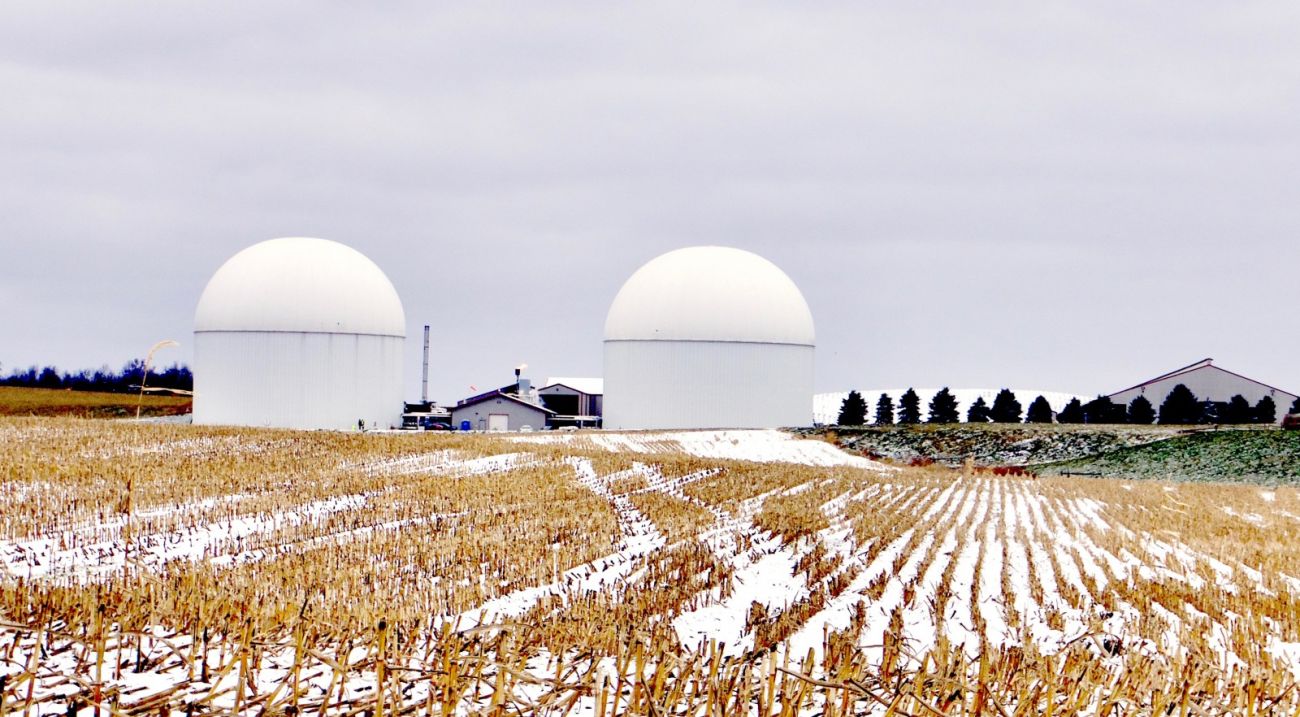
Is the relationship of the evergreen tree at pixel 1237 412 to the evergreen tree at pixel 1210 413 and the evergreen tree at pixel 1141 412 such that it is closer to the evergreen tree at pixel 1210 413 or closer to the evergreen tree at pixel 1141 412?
the evergreen tree at pixel 1210 413

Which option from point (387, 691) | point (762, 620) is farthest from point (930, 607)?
point (387, 691)

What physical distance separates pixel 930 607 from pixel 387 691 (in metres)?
5.13

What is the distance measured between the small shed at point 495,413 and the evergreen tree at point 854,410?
1687cm

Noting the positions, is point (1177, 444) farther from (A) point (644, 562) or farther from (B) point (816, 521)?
(A) point (644, 562)

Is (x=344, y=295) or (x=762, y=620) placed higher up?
(x=344, y=295)

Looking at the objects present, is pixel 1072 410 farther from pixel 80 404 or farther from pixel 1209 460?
pixel 80 404

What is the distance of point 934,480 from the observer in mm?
25531

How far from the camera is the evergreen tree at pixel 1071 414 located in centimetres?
5491

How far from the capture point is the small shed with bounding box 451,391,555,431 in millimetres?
46125

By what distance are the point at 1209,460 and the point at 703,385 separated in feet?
61.8

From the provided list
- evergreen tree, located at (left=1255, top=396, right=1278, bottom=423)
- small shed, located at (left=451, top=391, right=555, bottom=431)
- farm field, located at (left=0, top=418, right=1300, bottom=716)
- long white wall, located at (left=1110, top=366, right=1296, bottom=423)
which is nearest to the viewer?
farm field, located at (left=0, top=418, right=1300, bottom=716)

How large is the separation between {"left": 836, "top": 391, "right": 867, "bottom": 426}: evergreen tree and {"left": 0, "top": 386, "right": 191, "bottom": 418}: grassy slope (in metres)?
30.4

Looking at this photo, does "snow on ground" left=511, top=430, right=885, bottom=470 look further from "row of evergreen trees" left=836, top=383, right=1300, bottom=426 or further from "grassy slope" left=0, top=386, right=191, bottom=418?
"grassy slope" left=0, top=386, right=191, bottom=418

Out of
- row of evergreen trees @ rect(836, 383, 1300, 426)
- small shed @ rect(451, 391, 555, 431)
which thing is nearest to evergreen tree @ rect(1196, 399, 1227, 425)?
row of evergreen trees @ rect(836, 383, 1300, 426)
